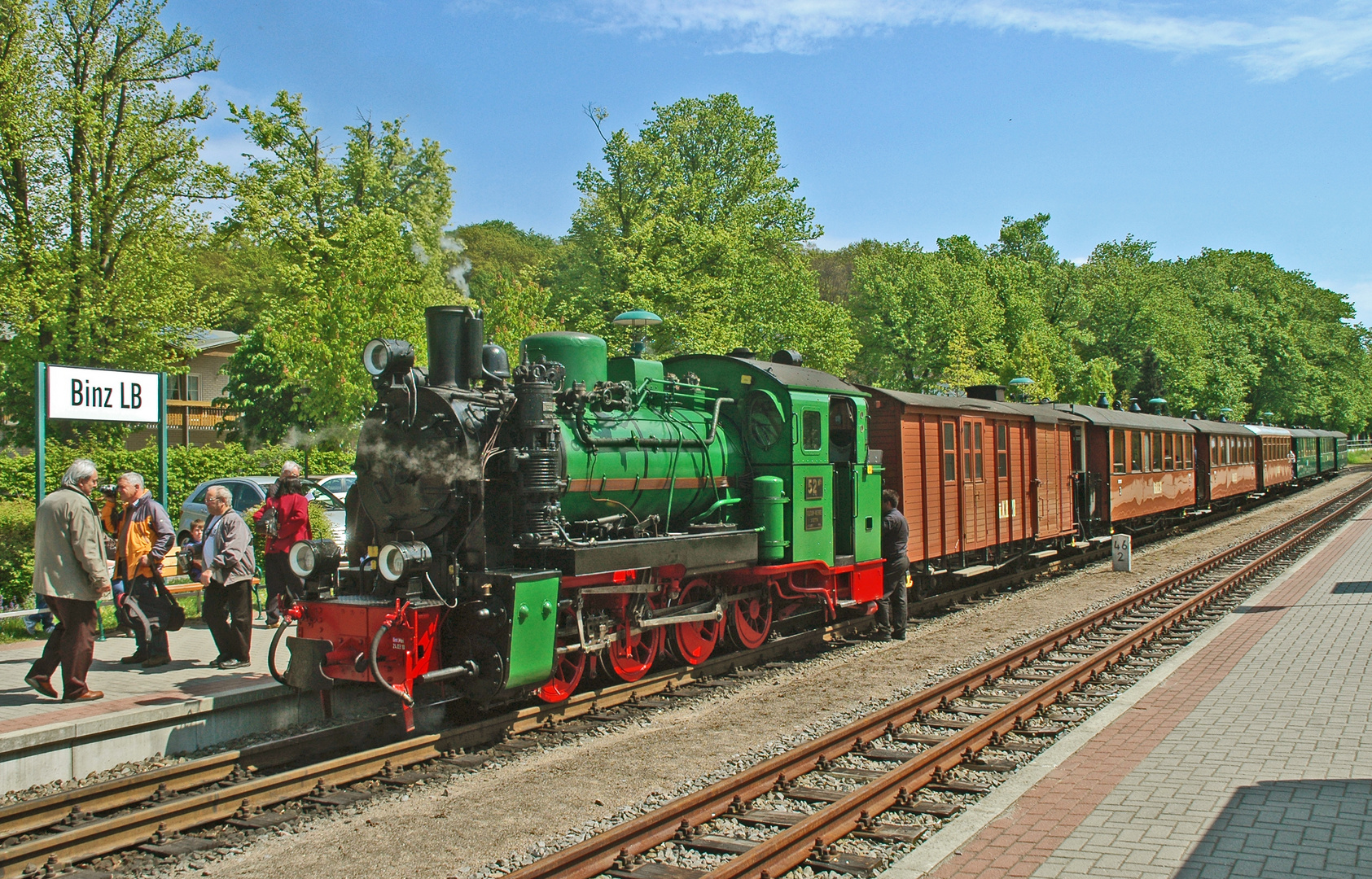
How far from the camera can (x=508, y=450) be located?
23.4ft

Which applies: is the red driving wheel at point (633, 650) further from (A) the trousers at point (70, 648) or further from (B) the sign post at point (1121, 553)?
(B) the sign post at point (1121, 553)

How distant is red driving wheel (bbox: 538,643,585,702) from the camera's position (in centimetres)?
780

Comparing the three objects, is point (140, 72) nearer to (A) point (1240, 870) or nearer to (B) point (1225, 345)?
(A) point (1240, 870)

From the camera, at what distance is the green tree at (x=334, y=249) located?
1819 cm

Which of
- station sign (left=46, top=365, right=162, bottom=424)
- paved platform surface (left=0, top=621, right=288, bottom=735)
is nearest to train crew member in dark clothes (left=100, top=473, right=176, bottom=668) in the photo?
paved platform surface (left=0, top=621, right=288, bottom=735)

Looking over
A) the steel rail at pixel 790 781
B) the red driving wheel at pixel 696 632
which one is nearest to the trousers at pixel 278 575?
the red driving wheel at pixel 696 632

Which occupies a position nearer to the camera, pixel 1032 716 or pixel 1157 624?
pixel 1032 716

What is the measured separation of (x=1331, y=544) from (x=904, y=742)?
18024mm

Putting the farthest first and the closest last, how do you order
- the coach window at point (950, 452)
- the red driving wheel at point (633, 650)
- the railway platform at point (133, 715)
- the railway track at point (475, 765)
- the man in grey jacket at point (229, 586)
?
the coach window at point (950, 452) < the man in grey jacket at point (229, 586) < the red driving wheel at point (633, 650) < the railway platform at point (133, 715) < the railway track at point (475, 765)

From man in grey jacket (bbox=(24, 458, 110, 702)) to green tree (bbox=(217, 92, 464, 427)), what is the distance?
417 inches

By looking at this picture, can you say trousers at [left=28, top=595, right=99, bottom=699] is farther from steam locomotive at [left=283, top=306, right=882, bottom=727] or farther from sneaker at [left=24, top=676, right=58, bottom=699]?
steam locomotive at [left=283, top=306, right=882, bottom=727]

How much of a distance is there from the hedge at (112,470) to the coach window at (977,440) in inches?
481

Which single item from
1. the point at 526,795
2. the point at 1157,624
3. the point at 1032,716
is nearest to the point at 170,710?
the point at 526,795

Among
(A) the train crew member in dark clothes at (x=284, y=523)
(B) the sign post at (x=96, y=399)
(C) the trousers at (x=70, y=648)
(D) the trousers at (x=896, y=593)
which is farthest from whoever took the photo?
(D) the trousers at (x=896, y=593)
